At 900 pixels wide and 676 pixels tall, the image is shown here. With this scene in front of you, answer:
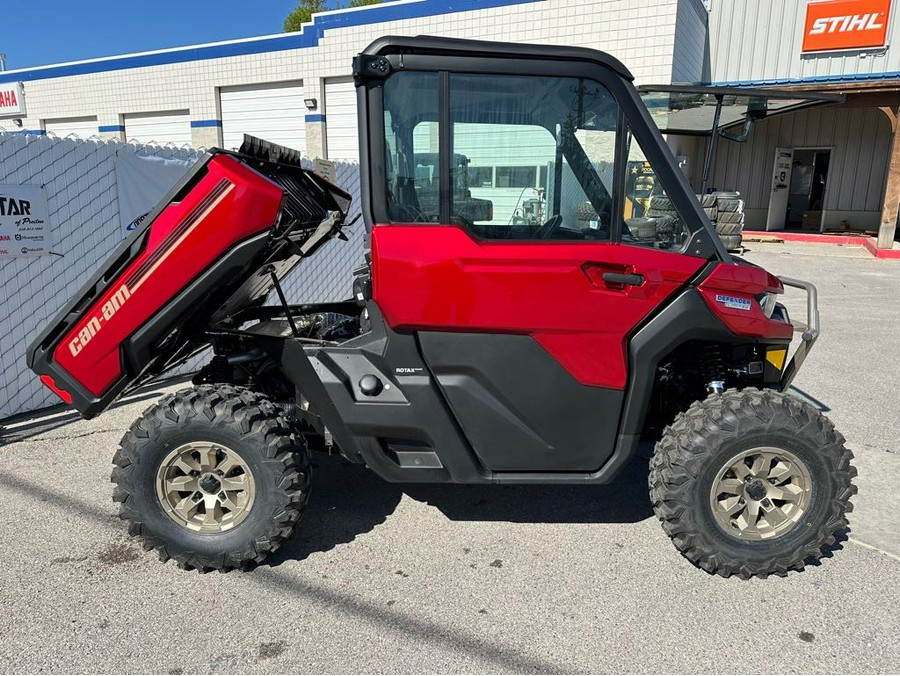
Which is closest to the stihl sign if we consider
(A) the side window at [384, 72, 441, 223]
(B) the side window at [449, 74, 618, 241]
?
(B) the side window at [449, 74, 618, 241]

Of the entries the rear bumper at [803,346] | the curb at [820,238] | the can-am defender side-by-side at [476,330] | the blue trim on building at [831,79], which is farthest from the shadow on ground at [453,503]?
the curb at [820,238]

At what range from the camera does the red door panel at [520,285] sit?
106 inches

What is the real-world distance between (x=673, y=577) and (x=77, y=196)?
209 inches

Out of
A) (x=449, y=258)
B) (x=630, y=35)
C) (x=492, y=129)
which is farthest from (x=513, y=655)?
(x=630, y=35)

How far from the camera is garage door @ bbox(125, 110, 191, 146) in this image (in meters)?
22.0

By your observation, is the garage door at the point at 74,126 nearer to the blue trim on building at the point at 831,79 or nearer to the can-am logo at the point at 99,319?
the blue trim on building at the point at 831,79

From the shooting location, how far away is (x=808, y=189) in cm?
2108

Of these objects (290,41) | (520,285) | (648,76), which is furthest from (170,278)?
(290,41)

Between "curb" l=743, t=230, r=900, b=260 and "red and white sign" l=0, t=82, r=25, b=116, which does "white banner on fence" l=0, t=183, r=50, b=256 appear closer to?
"curb" l=743, t=230, r=900, b=260

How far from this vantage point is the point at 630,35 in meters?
14.5

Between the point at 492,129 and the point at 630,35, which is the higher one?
the point at 630,35

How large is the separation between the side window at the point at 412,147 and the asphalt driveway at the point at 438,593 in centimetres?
172

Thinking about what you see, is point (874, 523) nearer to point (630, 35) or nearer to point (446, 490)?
point (446, 490)

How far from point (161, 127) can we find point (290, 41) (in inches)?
273
